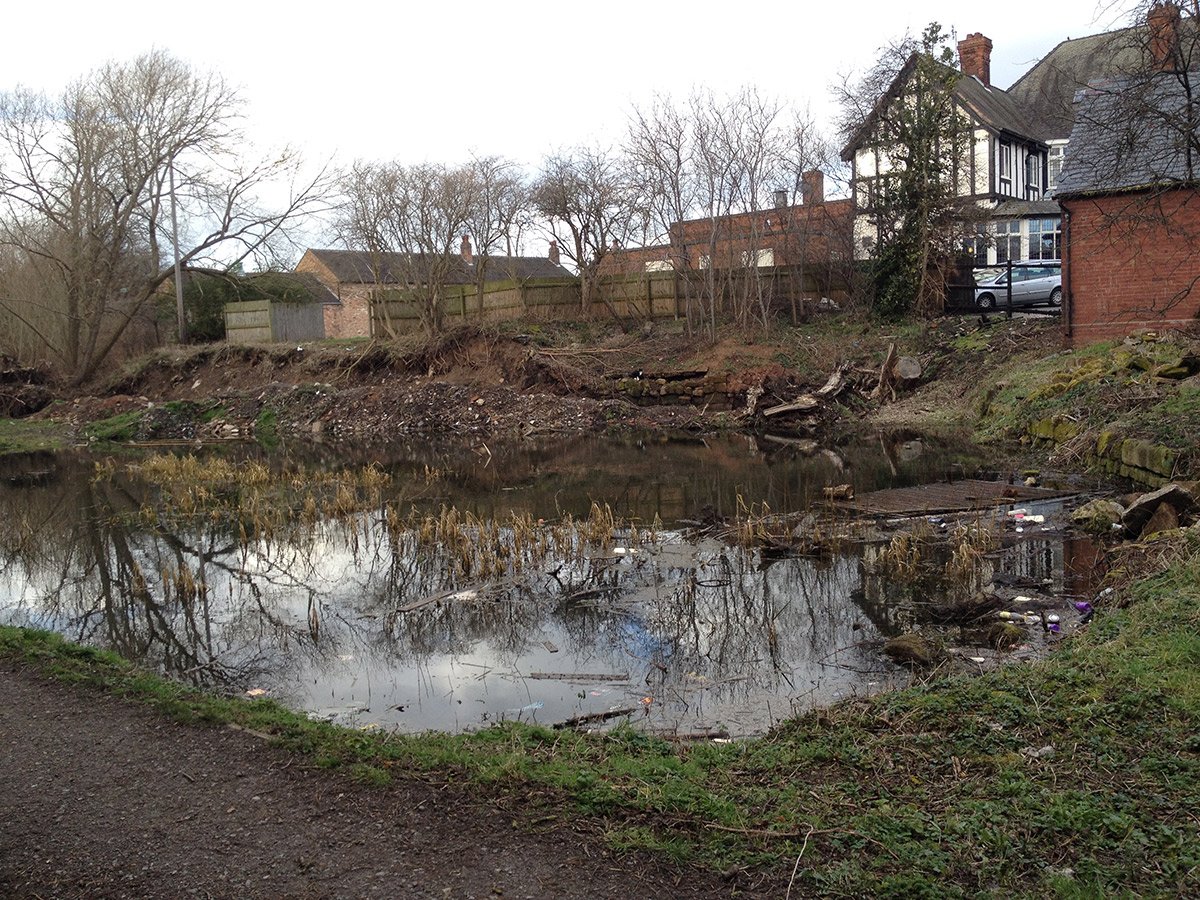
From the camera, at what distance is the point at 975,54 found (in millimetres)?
42375

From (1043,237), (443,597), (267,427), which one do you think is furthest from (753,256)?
(443,597)

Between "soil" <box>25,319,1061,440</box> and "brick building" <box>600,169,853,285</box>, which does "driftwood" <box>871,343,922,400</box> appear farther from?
"brick building" <box>600,169,853,285</box>

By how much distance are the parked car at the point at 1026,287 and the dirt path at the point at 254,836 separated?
28636mm

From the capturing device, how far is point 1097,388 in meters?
16.7

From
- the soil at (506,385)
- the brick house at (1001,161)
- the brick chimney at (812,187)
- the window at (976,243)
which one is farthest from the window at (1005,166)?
the soil at (506,385)

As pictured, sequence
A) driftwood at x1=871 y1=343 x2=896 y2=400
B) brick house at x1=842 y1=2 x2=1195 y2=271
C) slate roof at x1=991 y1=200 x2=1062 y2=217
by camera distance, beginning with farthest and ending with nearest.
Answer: slate roof at x1=991 y1=200 x2=1062 y2=217
brick house at x1=842 y1=2 x2=1195 y2=271
driftwood at x1=871 y1=343 x2=896 y2=400

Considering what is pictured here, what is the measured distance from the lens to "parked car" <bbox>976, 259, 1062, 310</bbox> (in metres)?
29.7

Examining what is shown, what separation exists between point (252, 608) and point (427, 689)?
3335 millimetres

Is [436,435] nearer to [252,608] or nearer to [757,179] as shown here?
[757,179]

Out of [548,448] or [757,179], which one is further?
[757,179]

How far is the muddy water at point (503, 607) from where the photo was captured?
23.0ft

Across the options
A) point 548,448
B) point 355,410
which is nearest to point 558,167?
point 355,410

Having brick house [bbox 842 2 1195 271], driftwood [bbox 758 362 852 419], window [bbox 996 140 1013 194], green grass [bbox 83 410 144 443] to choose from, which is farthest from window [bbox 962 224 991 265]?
green grass [bbox 83 410 144 443]

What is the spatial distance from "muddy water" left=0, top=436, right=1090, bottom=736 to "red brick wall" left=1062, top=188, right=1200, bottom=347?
896 centimetres
